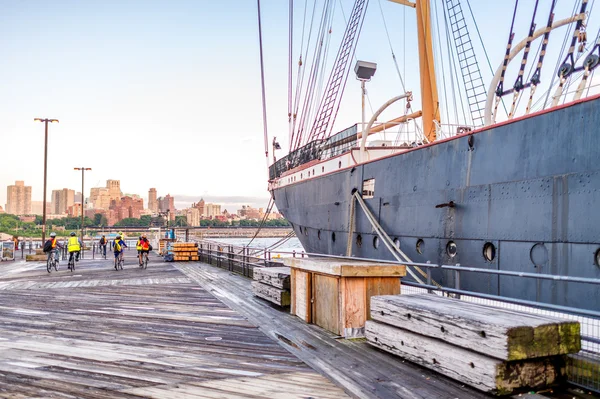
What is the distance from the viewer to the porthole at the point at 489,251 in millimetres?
10445

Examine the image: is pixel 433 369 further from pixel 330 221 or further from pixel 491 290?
pixel 330 221

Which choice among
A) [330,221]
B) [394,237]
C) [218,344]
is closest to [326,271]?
[218,344]

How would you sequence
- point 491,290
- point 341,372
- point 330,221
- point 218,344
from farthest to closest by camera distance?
point 330,221, point 491,290, point 218,344, point 341,372

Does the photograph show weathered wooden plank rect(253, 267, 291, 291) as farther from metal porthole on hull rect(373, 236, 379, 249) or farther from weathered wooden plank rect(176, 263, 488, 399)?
metal porthole on hull rect(373, 236, 379, 249)

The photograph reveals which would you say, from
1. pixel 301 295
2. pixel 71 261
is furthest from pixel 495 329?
pixel 71 261

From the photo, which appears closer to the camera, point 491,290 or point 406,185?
point 491,290

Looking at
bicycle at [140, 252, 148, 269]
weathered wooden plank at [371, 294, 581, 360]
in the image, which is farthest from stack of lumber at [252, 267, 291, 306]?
bicycle at [140, 252, 148, 269]

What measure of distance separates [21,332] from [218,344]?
328 cm

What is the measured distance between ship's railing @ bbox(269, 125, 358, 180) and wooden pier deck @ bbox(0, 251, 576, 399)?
42.9ft

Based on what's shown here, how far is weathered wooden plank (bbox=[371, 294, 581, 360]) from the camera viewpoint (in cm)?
438

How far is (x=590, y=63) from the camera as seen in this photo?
34.7 feet

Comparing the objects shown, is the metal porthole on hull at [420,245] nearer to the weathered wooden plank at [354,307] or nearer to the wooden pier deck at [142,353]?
the wooden pier deck at [142,353]

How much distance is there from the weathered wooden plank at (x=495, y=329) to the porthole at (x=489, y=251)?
523cm

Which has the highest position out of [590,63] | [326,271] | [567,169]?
[590,63]
